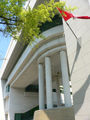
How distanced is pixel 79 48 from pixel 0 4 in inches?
169

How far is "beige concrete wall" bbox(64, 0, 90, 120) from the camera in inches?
231

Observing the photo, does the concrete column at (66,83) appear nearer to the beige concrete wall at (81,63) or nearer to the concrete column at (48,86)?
the concrete column at (48,86)

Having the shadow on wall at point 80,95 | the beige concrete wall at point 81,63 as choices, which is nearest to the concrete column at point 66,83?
the beige concrete wall at point 81,63

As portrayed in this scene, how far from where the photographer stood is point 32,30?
610cm

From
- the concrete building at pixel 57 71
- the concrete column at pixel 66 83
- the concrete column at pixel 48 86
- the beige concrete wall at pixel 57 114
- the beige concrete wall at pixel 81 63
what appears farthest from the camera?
the concrete column at pixel 48 86

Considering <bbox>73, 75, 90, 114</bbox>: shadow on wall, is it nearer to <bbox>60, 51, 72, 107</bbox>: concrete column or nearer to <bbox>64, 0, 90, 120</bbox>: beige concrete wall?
<bbox>64, 0, 90, 120</bbox>: beige concrete wall

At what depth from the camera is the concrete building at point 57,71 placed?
627 centimetres

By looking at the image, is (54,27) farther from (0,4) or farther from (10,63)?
(10,63)

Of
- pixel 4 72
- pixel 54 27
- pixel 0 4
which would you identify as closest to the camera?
pixel 0 4

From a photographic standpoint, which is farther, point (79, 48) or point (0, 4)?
point (79, 48)

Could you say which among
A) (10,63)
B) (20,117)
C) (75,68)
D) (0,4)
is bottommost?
(20,117)

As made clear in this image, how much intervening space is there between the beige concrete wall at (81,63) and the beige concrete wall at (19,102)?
22746mm

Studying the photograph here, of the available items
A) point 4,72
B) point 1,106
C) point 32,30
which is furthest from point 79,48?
point 1,106

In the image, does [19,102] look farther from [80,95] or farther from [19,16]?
[19,16]
